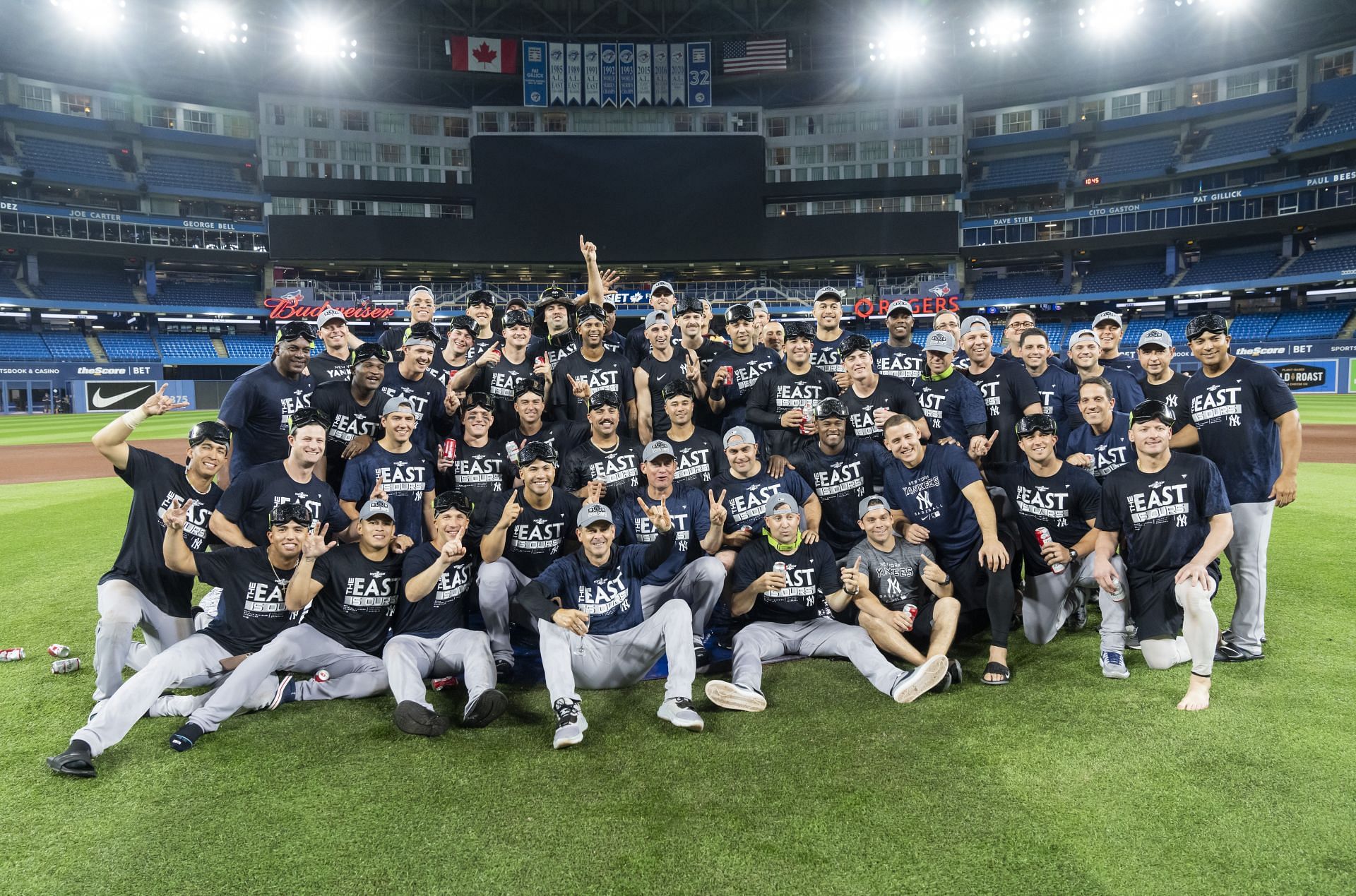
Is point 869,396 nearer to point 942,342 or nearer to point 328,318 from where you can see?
point 942,342

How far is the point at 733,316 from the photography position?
8.60 metres

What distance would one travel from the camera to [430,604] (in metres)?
5.95

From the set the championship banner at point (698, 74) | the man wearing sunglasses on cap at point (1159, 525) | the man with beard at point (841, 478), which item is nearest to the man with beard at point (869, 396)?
the man with beard at point (841, 478)

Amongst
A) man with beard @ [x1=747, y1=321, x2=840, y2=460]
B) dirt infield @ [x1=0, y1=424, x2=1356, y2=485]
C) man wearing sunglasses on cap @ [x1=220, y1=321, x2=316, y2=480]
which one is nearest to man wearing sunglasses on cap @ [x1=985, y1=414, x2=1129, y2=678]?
man with beard @ [x1=747, y1=321, x2=840, y2=460]

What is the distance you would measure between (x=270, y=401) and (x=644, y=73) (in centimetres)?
5225

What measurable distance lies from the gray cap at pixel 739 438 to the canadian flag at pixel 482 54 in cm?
5503

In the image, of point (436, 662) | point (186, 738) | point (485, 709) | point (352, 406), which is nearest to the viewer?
point (186, 738)

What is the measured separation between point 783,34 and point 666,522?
57055 millimetres

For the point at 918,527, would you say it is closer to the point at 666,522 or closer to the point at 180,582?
the point at 666,522

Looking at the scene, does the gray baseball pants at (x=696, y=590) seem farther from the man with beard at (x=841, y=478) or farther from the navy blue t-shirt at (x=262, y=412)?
the navy blue t-shirt at (x=262, y=412)

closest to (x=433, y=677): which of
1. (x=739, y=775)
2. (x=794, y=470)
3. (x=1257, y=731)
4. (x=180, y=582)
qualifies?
(x=180, y=582)

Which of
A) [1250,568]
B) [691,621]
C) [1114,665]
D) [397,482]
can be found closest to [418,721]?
[691,621]

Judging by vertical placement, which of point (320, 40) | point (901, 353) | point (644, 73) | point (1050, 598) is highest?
point (320, 40)

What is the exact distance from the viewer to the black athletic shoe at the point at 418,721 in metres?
5.04
